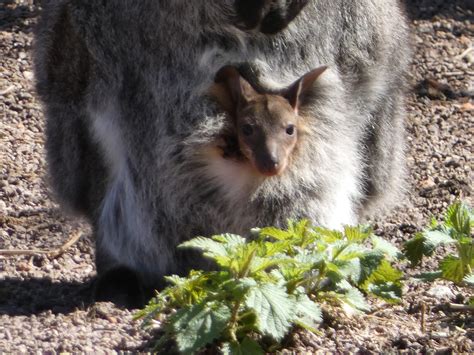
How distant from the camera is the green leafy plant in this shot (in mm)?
3709

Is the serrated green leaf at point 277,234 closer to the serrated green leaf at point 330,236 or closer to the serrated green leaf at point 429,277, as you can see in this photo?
the serrated green leaf at point 330,236

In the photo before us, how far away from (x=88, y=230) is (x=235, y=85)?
4.08ft

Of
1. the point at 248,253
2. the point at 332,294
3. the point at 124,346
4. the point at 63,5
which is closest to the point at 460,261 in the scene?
the point at 332,294

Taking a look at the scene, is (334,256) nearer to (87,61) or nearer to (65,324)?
(65,324)

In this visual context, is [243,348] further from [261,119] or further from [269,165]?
[261,119]

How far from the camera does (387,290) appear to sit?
3.69 metres

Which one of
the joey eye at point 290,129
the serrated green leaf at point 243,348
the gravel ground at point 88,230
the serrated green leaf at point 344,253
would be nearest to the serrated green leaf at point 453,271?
the gravel ground at point 88,230

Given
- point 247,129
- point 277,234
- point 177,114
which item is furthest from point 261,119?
point 277,234

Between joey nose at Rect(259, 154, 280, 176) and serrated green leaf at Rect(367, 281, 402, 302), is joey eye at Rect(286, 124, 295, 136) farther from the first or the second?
serrated green leaf at Rect(367, 281, 402, 302)

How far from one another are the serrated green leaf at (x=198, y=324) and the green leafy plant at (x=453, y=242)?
0.80m

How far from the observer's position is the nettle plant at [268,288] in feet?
10.5

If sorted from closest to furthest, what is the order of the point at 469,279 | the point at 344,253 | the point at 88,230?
the point at 344,253
the point at 469,279
the point at 88,230

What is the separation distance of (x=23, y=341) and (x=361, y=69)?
1.62m

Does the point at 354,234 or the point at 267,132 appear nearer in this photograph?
the point at 354,234
